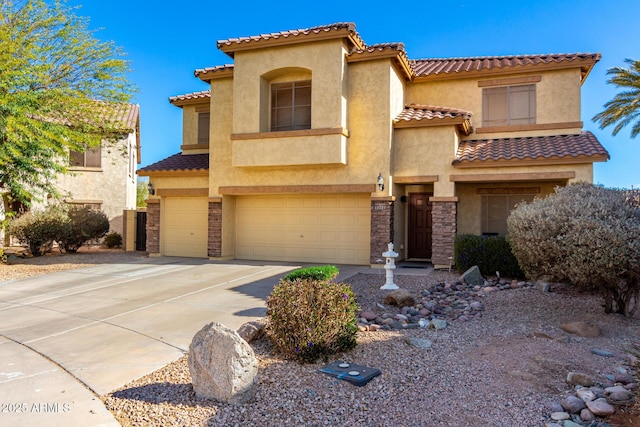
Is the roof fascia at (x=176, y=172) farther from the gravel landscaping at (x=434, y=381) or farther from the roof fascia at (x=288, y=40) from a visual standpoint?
the gravel landscaping at (x=434, y=381)

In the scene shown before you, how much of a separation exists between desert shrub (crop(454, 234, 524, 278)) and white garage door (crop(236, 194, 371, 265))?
10.5 feet

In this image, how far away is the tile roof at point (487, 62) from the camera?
14.6 m

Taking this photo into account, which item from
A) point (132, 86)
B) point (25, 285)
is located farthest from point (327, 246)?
point (132, 86)

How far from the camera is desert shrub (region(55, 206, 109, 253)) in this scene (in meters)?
18.0

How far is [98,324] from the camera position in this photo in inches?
289

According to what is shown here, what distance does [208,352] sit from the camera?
4.57 meters

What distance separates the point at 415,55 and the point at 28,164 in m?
14.6

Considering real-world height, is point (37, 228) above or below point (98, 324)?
above

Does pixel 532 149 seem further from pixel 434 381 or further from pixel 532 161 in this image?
pixel 434 381

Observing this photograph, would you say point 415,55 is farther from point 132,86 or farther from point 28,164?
point 28,164

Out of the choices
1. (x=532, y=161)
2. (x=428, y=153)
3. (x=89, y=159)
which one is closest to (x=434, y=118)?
(x=428, y=153)

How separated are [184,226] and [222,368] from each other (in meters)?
13.2

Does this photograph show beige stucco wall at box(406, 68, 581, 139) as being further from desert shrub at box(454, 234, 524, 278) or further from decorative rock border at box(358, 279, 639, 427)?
decorative rock border at box(358, 279, 639, 427)

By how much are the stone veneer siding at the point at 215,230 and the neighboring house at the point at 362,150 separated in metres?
0.05
